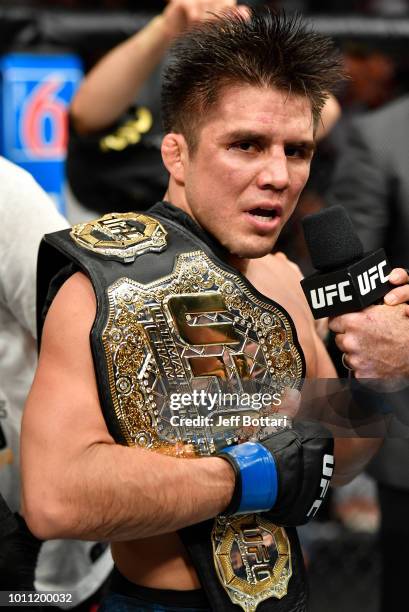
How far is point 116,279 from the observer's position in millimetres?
1429

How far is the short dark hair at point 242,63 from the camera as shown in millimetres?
1509

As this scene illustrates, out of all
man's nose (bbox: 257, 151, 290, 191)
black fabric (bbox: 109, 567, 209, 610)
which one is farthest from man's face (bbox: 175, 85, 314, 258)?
black fabric (bbox: 109, 567, 209, 610)

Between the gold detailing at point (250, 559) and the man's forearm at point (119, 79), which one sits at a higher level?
the man's forearm at point (119, 79)

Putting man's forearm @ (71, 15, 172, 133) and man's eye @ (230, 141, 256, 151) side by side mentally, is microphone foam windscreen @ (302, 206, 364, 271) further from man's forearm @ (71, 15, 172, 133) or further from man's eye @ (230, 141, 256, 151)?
man's forearm @ (71, 15, 172, 133)

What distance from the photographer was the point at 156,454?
4.49 ft

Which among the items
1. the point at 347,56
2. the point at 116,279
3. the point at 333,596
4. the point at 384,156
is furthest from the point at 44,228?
the point at 347,56

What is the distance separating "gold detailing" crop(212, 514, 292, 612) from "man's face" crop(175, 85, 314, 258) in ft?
1.39

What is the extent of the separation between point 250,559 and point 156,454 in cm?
24

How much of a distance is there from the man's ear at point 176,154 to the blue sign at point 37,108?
1.96 meters

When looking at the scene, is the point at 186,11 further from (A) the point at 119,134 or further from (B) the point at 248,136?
(B) the point at 248,136

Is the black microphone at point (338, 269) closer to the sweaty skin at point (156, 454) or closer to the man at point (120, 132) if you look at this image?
the sweaty skin at point (156, 454)

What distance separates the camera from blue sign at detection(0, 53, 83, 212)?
3.50 meters

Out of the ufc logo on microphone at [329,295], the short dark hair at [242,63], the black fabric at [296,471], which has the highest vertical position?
the short dark hair at [242,63]

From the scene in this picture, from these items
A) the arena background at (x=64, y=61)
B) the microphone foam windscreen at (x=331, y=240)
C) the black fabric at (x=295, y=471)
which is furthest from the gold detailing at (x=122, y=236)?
the arena background at (x=64, y=61)
